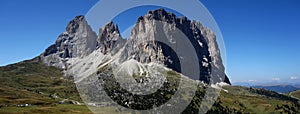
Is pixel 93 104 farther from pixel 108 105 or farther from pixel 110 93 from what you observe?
pixel 110 93

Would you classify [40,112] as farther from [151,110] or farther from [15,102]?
[151,110]

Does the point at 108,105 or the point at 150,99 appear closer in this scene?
the point at 150,99

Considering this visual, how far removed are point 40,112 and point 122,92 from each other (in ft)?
176

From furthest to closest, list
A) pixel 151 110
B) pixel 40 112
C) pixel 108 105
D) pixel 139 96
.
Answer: pixel 108 105
pixel 139 96
pixel 151 110
pixel 40 112

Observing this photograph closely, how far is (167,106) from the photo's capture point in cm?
16838

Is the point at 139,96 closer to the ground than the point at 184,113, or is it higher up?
higher up

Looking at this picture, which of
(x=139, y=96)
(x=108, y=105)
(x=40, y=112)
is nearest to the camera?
(x=40, y=112)

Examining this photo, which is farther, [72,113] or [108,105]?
[108,105]

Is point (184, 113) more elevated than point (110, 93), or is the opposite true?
point (110, 93)

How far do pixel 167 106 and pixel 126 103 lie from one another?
25.5 m

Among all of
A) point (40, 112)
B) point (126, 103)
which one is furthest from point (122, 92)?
point (40, 112)

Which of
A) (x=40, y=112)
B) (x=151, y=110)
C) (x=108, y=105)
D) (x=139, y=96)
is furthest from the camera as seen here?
(x=108, y=105)

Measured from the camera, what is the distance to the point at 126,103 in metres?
156

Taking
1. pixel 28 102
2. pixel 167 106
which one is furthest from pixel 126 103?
pixel 28 102
